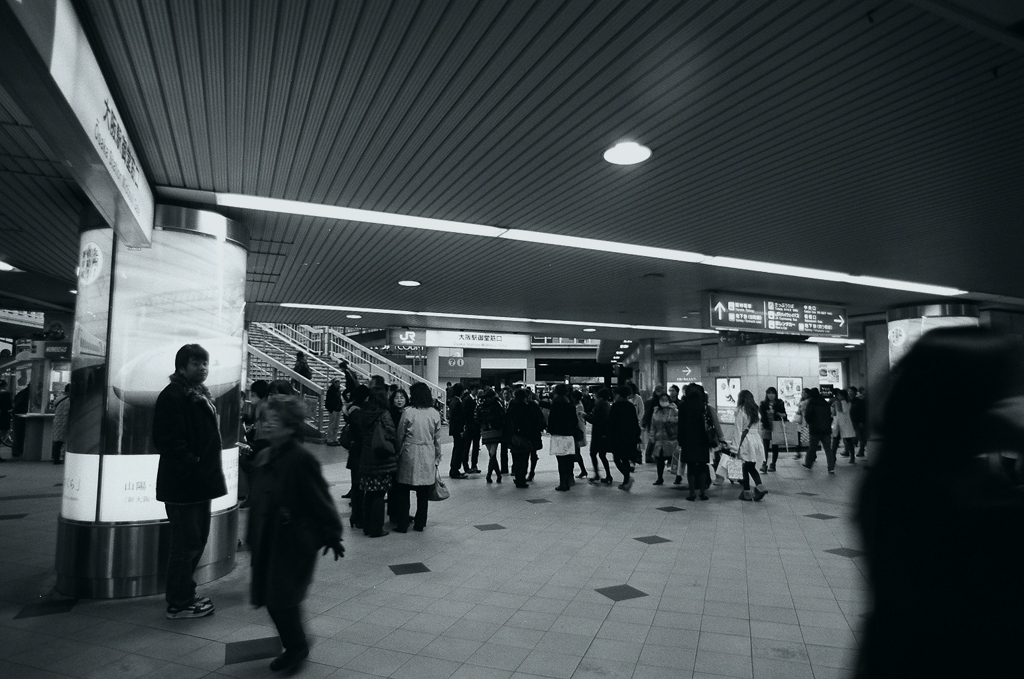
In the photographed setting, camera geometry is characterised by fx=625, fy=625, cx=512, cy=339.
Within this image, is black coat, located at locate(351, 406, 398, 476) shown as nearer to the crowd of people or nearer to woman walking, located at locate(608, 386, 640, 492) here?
the crowd of people

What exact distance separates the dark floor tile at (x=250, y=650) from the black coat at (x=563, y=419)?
21.0 feet

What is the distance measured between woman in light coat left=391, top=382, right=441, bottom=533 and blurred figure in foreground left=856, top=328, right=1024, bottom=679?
18.5 ft

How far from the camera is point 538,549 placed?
6.09 m

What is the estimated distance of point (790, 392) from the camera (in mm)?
16797

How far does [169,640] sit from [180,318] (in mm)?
2562

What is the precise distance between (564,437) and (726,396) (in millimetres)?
9362

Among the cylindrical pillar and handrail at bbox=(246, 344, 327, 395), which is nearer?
the cylindrical pillar

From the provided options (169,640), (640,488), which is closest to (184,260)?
(169,640)

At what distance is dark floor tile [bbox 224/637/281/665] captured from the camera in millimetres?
3566

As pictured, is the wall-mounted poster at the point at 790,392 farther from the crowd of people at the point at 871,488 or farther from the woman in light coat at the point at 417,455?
the woman in light coat at the point at 417,455

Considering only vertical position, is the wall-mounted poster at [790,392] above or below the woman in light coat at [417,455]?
above

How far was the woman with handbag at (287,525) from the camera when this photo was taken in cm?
326

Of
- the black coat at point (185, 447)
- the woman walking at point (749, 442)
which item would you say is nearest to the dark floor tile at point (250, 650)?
the black coat at point (185, 447)

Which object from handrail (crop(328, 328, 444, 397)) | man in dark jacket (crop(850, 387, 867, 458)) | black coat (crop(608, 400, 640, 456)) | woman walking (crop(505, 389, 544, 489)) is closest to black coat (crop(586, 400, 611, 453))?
black coat (crop(608, 400, 640, 456))
